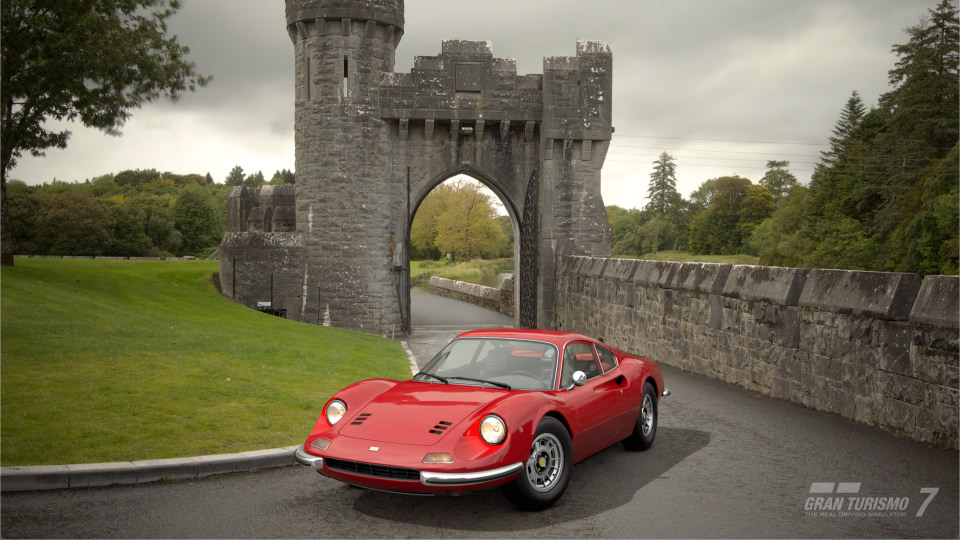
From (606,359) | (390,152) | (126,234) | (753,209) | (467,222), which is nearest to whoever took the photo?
(606,359)

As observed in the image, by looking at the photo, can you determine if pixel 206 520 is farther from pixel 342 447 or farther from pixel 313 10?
pixel 313 10

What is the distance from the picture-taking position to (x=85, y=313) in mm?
12250

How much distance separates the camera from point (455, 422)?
509 cm

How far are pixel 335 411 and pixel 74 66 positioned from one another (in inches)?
490

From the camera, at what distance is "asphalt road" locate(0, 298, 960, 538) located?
15.4ft

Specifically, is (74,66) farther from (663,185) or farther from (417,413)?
(663,185)

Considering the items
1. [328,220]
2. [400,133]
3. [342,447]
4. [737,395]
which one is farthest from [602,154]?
[342,447]

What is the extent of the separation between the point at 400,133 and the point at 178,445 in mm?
14648

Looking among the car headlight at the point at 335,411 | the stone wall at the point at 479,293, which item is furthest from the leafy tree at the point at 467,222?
the car headlight at the point at 335,411

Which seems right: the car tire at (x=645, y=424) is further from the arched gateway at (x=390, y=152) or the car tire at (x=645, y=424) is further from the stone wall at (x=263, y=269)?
the stone wall at (x=263, y=269)

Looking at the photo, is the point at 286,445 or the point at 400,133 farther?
the point at 400,133

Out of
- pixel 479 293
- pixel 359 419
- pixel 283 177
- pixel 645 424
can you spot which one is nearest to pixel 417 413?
pixel 359 419

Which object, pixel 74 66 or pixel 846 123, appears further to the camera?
pixel 846 123

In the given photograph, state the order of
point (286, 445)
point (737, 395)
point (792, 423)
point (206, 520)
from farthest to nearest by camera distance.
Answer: point (737, 395)
point (792, 423)
point (286, 445)
point (206, 520)
